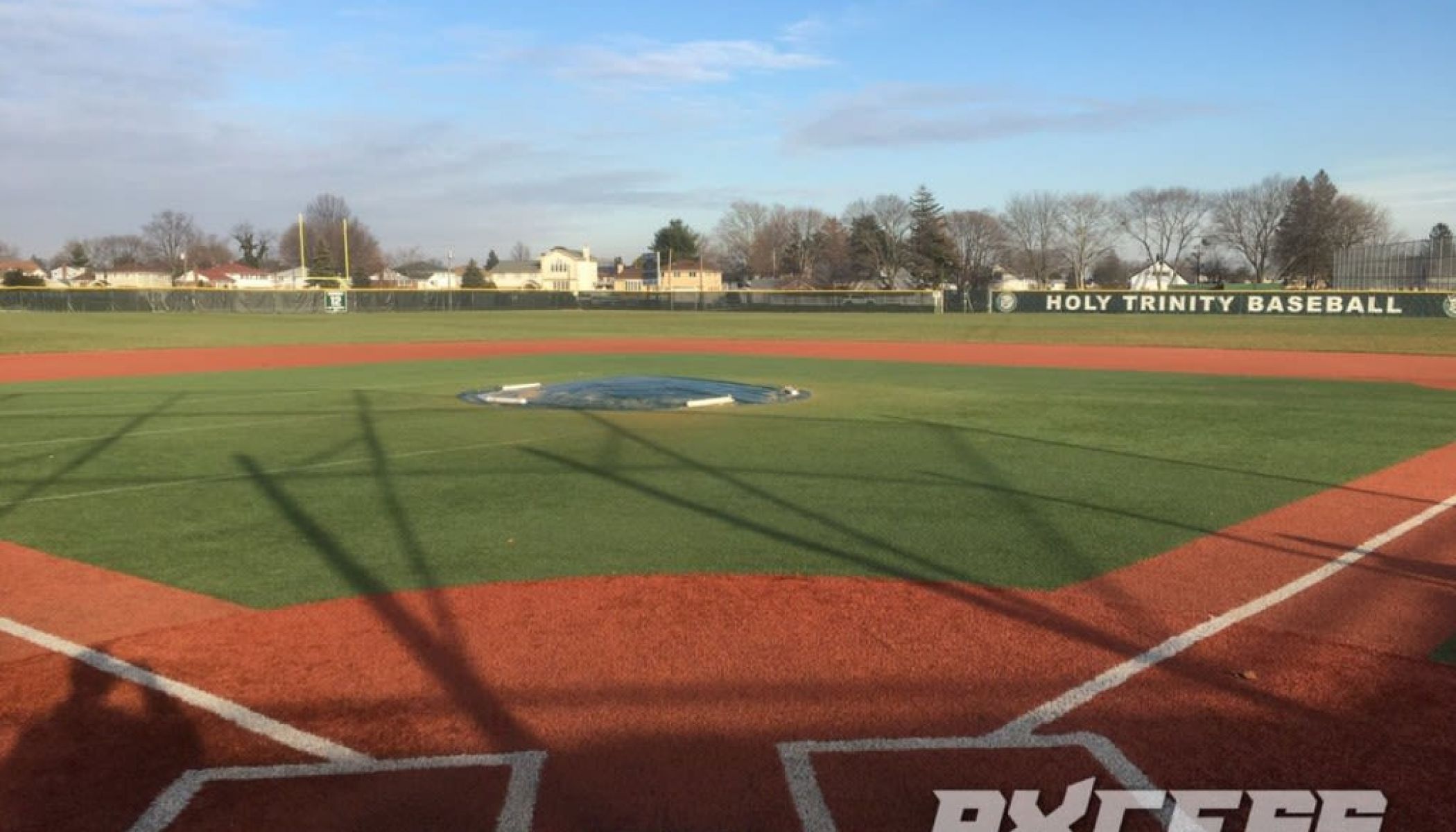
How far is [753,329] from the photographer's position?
157 feet

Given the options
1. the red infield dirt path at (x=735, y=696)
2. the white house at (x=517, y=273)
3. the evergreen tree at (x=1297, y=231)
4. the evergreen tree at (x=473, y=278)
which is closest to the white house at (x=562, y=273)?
the white house at (x=517, y=273)

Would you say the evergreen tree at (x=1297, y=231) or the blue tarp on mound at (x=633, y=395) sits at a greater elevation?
the evergreen tree at (x=1297, y=231)

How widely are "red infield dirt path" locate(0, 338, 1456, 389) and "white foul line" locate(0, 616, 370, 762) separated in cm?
2105

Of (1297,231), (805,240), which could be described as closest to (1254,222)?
(1297,231)

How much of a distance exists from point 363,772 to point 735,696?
1767 mm

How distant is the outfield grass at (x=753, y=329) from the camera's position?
35.9m

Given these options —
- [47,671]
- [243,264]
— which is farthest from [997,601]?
[243,264]

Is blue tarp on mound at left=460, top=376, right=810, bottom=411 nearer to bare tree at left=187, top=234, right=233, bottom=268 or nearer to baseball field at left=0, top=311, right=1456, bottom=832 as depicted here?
baseball field at left=0, top=311, right=1456, bottom=832

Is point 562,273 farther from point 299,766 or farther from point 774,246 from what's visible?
point 299,766

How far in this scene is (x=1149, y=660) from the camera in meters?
5.70

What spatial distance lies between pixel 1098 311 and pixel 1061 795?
191ft

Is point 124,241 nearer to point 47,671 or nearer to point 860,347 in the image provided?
point 860,347

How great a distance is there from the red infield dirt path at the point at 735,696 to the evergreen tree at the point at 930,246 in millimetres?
102455

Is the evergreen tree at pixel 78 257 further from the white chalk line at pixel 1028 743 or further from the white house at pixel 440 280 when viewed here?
the white chalk line at pixel 1028 743
